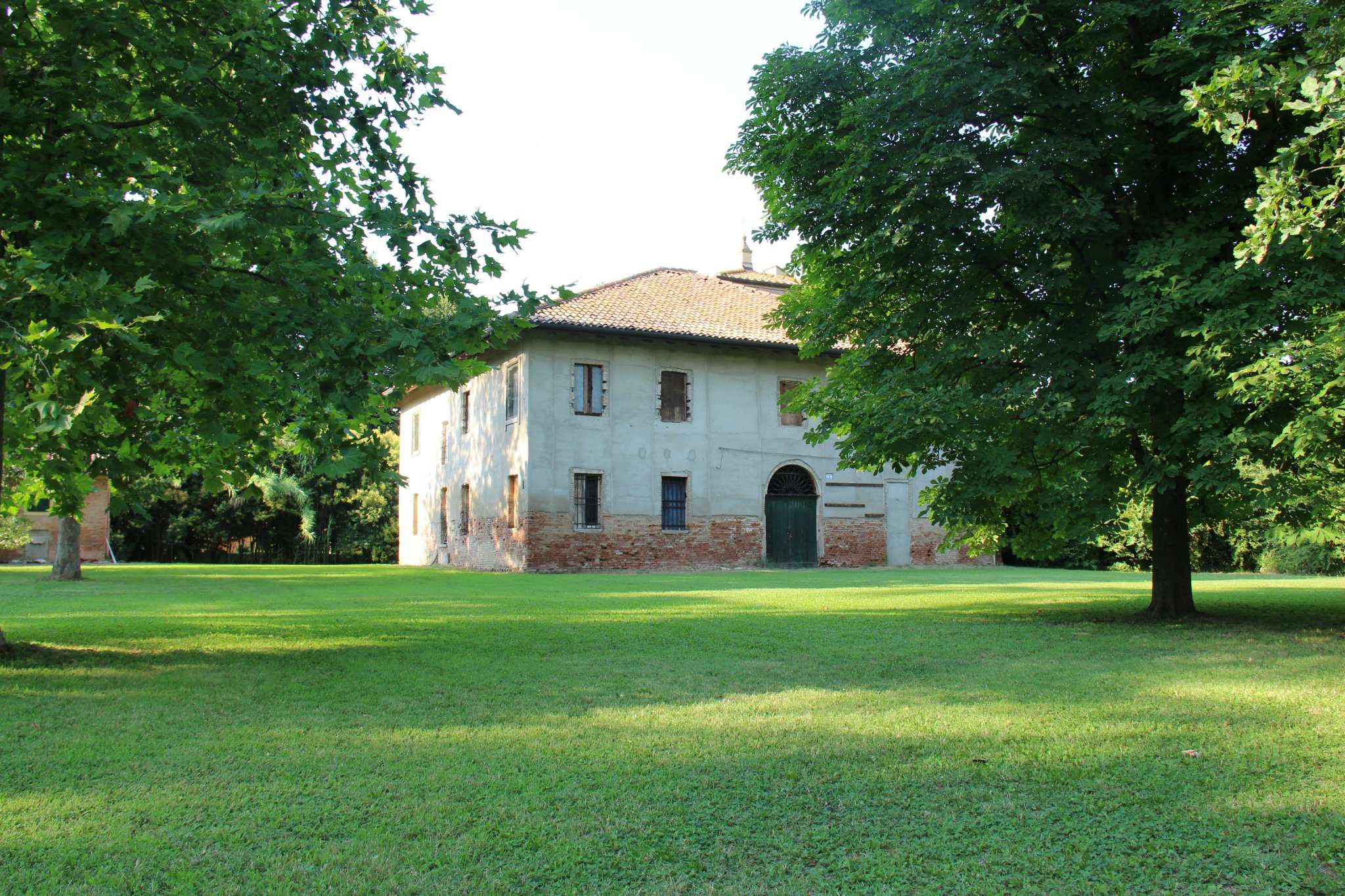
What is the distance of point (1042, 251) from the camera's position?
1170 cm

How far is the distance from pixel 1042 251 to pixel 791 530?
681 inches

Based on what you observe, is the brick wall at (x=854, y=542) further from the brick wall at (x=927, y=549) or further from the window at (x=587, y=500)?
the window at (x=587, y=500)

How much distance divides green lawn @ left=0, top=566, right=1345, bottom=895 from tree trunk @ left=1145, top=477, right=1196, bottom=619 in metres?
1.41

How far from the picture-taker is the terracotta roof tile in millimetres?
26078

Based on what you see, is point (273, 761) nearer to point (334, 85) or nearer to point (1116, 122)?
point (334, 85)

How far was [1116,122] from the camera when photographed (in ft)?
33.4

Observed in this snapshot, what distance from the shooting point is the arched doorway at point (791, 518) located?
28.1 meters

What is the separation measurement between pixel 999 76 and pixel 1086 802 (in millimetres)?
7954

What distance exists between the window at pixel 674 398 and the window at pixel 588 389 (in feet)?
5.44

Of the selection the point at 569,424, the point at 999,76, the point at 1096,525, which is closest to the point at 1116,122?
the point at 999,76

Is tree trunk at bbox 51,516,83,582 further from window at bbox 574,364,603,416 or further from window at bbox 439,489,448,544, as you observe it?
window at bbox 439,489,448,544

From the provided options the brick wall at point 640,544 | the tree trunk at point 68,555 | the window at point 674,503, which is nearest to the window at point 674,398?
the window at point 674,503

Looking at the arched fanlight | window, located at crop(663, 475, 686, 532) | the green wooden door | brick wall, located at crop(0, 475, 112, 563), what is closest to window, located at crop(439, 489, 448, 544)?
window, located at crop(663, 475, 686, 532)

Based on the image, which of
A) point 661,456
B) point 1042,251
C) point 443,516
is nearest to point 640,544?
point 661,456
